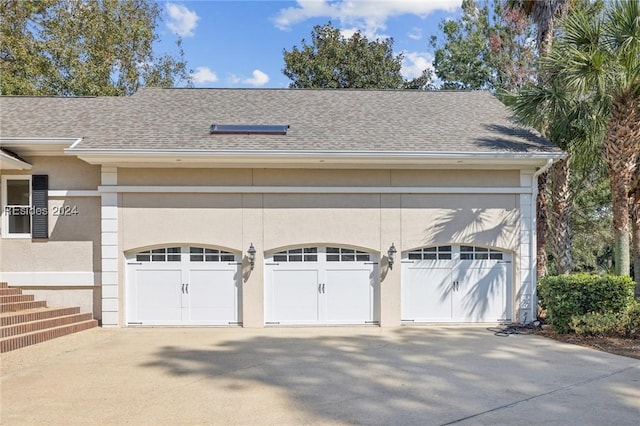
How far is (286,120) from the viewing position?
39.4 feet

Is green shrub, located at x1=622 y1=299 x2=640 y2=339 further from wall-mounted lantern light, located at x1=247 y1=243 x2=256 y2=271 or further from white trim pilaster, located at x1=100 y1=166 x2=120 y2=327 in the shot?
white trim pilaster, located at x1=100 y1=166 x2=120 y2=327

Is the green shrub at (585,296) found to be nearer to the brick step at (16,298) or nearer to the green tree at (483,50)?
the brick step at (16,298)

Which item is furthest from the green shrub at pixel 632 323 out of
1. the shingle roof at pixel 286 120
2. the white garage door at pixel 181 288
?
the white garage door at pixel 181 288

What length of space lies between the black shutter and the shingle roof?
111 centimetres

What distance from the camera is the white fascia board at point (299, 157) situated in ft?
32.6

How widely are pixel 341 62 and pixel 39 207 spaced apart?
63.2 ft

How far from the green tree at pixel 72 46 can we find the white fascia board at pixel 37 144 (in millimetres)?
10802

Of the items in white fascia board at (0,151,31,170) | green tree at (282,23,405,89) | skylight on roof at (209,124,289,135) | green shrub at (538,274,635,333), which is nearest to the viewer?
green shrub at (538,274,635,333)

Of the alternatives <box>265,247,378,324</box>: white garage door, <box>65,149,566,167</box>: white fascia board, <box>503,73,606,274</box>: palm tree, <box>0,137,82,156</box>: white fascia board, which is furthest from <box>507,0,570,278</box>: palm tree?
<box>0,137,82,156</box>: white fascia board

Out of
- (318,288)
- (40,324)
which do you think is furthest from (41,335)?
(318,288)

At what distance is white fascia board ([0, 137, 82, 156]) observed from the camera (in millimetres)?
10273

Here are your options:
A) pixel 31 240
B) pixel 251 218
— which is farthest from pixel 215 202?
pixel 31 240

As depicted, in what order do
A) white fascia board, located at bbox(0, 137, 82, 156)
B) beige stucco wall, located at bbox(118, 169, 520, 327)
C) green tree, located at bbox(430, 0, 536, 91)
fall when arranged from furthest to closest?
green tree, located at bbox(430, 0, 536, 91)
beige stucco wall, located at bbox(118, 169, 520, 327)
white fascia board, located at bbox(0, 137, 82, 156)

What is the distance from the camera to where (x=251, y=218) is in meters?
10.7
